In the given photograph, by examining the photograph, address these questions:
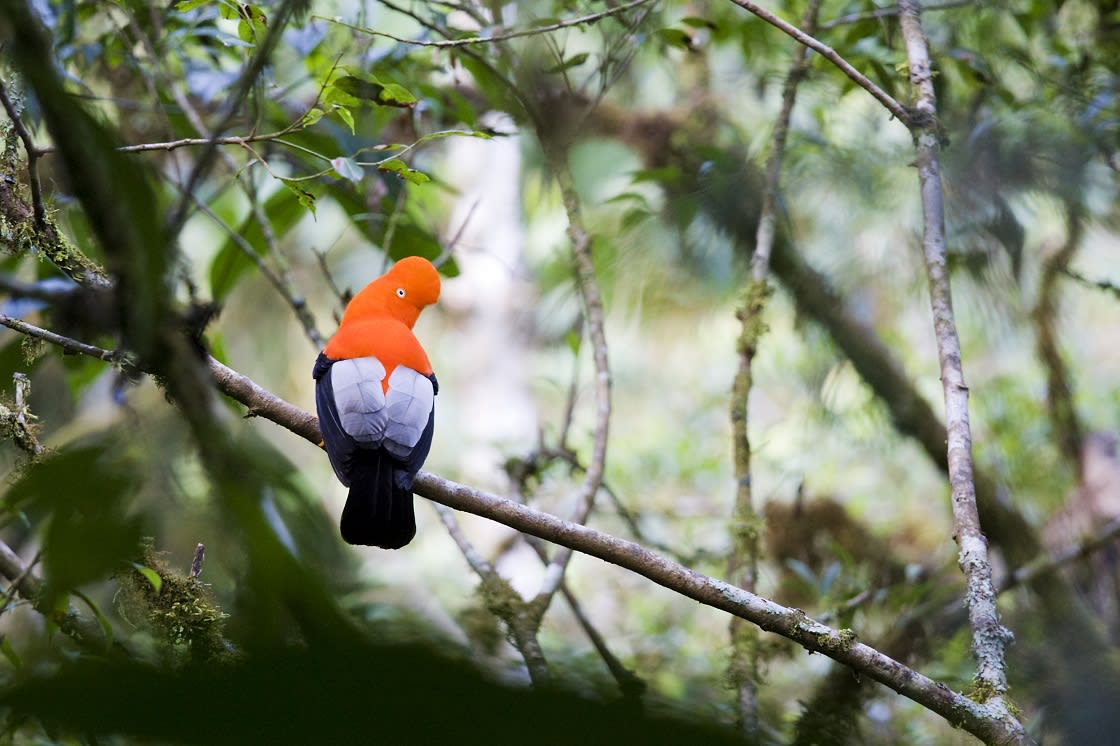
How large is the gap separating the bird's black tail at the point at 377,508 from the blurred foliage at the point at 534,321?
0.08 m

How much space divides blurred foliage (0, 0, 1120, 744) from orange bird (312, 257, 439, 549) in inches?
4.8

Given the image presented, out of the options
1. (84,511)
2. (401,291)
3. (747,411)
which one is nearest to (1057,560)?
(747,411)

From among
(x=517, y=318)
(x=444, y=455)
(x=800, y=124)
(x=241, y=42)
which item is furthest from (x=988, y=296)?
(x=517, y=318)

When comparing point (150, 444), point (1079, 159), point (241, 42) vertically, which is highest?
point (1079, 159)

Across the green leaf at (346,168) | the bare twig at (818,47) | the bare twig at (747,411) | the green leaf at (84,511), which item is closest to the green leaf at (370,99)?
the green leaf at (346,168)

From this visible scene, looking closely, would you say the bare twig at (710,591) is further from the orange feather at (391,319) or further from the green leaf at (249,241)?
the green leaf at (249,241)

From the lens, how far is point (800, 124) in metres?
3.76

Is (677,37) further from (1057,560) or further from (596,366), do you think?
(1057,560)

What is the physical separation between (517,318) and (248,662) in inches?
285

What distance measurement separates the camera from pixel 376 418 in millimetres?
1776

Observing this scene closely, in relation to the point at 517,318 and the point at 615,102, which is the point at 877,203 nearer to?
the point at 615,102

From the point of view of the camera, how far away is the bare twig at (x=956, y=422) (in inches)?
53.4

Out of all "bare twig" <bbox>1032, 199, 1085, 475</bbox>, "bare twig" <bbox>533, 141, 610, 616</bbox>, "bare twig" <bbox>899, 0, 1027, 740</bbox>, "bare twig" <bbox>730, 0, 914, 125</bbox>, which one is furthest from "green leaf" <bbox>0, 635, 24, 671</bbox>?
"bare twig" <bbox>1032, 199, 1085, 475</bbox>

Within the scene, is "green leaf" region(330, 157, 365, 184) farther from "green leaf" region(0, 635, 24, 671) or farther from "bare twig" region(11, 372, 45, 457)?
"green leaf" region(0, 635, 24, 671)
